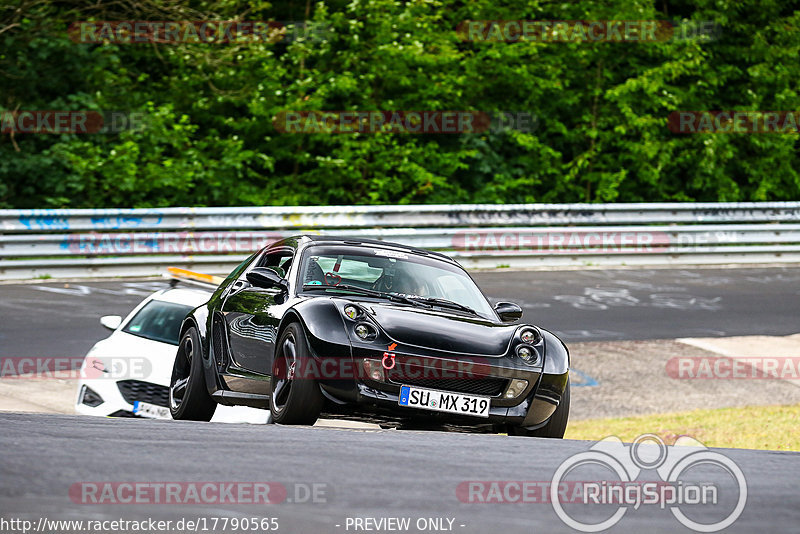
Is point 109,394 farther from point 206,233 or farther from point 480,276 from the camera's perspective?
point 480,276

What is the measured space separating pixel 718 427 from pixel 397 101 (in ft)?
44.5

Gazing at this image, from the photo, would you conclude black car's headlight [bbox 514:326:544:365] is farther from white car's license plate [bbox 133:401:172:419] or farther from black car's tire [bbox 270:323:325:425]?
white car's license plate [bbox 133:401:172:419]

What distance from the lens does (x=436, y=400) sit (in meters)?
7.36

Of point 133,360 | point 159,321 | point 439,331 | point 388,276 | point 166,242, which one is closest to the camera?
point 439,331

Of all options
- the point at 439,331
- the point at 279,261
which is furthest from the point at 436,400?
the point at 279,261

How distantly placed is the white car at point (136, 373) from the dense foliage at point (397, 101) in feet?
29.2

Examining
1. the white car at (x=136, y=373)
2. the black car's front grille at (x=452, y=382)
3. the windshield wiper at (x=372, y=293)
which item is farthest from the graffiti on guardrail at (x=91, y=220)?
the black car's front grille at (x=452, y=382)

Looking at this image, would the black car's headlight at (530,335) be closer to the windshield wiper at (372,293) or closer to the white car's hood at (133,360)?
the windshield wiper at (372,293)

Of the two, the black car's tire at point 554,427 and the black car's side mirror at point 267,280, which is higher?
the black car's side mirror at point 267,280

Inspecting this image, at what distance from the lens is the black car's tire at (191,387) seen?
9125 millimetres

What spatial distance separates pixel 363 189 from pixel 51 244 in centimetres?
707

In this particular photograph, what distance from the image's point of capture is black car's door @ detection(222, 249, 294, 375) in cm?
809

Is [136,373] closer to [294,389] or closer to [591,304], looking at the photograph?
[294,389]

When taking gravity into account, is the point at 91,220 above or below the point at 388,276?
below
